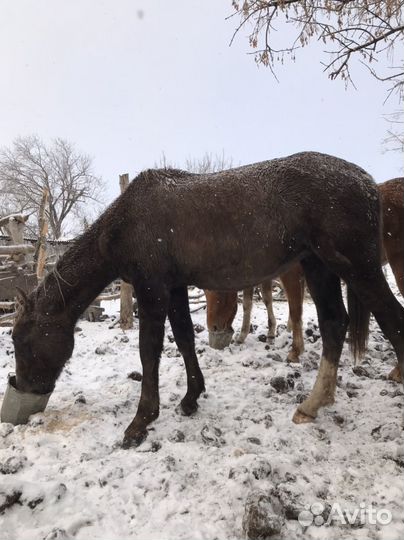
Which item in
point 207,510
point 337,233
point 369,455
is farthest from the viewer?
point 337,233

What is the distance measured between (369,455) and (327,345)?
1.04m

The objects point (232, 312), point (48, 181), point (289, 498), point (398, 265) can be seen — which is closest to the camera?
point (289, 498)

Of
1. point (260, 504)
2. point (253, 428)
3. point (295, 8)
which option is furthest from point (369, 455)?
point (295, 8)

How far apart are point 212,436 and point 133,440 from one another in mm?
636

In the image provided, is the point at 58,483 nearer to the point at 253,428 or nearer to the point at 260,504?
the point at 260,504

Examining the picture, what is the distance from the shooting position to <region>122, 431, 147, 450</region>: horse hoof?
2.76 meters

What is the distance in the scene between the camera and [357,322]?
3.33m

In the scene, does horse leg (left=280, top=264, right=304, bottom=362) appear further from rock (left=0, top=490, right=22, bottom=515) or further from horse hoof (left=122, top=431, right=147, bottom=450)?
rock (left=0, top=490, right=22, bottom=515)

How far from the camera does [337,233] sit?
2697 mm

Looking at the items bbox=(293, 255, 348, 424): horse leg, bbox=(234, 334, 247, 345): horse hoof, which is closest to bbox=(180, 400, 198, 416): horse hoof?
bbox=(293, 255, 348, 424): horse leg

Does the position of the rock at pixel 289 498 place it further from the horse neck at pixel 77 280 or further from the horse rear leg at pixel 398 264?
the horse rear leg at pixel 398 264

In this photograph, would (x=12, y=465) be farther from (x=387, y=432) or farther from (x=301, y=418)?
(x=387, y=432)

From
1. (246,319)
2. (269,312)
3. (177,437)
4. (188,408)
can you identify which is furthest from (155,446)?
(269,312)

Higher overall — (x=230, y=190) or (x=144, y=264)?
(x=230, y=190)
